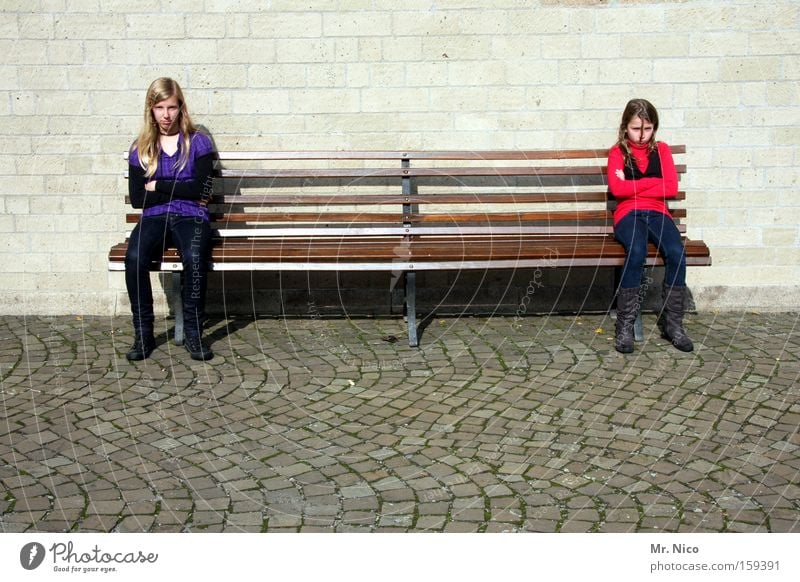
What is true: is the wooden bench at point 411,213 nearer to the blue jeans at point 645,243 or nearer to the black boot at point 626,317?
the blue jeans at point 645,243

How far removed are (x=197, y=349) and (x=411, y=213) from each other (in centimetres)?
192

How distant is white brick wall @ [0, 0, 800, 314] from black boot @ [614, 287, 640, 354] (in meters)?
1.36

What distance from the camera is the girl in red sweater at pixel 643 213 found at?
6.55 m

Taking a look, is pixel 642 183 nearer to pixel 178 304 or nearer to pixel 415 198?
pixel 415 198

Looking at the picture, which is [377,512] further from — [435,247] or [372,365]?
[435,247]

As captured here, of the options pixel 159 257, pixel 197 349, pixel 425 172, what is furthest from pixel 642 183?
pixel 159 257

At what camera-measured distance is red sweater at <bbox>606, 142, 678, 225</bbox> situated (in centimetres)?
680

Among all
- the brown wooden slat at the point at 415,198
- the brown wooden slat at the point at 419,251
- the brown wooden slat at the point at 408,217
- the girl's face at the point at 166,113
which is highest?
the girl's face at the point at 166,113

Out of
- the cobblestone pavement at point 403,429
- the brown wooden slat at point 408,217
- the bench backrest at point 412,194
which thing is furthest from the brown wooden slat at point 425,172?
the cobblestone pavement at point 403,429

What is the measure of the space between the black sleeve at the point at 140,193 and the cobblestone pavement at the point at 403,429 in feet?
3.14

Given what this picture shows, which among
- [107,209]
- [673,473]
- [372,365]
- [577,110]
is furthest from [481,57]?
[673,473]

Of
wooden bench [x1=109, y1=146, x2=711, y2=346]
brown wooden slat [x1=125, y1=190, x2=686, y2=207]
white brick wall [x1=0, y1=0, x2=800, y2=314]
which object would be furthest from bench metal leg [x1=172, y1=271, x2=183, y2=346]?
white brick wall [x1=0, y1=0, x2=800, y2=314]

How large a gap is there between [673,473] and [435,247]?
8.90ft

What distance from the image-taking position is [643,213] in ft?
22.3
